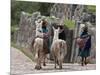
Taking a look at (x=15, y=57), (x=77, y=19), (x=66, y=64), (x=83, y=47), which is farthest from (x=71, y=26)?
(x=15, y=57)

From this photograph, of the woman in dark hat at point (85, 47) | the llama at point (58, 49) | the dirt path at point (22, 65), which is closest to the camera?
the dirt path at point (22, 65)

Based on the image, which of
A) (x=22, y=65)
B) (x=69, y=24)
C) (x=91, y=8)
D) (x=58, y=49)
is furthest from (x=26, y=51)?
(x=91, y=8)

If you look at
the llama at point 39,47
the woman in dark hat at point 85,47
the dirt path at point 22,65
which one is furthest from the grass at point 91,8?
the dirt path at point 22,65

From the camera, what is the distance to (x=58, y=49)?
213 centimetres

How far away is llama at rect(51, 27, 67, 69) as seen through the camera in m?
2.12

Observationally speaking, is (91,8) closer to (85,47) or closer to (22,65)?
(85,47)

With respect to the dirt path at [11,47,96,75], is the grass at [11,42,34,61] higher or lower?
higher

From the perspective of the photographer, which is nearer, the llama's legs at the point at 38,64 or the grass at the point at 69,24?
the llama's legs at the point at 38,64

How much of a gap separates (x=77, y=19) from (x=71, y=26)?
4.1 inches

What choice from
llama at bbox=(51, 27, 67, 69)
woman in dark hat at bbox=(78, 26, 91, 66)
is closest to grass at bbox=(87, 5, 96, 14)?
woman in dark hat at bbox=(78, 26, 91, 66)

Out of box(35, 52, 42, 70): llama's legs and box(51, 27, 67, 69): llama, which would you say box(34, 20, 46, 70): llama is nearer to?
box(35, 52, 42, 70): llama's legs

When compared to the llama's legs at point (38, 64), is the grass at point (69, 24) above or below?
above

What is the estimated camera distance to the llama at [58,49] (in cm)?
212

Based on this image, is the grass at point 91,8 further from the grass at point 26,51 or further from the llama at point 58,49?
the grass at point 26,51
